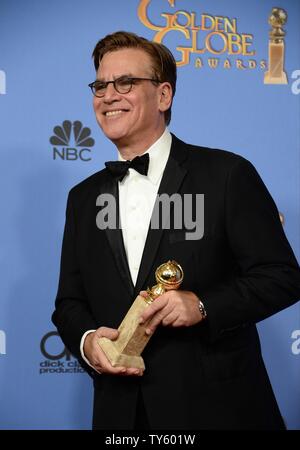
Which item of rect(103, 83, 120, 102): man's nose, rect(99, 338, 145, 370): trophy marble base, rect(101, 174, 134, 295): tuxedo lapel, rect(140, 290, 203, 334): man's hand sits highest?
rect(103, 83, 120, 102): man's nose

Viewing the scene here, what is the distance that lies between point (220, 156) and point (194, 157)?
0.08 metres

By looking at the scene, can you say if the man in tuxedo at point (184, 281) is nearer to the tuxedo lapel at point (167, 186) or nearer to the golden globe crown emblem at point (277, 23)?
the tuxedo lapel at point (167, 186)

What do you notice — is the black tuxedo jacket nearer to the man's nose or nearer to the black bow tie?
the black bow tie

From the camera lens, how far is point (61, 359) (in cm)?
267

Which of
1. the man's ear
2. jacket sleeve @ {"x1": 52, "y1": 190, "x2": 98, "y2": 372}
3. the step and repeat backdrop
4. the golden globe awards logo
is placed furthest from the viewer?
the golden globe awards logo

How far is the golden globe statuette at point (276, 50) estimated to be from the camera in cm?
280

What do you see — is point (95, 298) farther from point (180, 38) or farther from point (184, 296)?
point (180, 38)

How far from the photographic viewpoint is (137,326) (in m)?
1.52

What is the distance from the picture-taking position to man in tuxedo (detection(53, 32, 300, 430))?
1.59 meters

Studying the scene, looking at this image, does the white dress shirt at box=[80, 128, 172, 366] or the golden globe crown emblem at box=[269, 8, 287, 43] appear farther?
the golden globe crown emblem at box=[269, 8, 287, 43]

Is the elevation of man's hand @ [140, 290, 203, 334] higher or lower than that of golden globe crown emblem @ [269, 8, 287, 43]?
lower

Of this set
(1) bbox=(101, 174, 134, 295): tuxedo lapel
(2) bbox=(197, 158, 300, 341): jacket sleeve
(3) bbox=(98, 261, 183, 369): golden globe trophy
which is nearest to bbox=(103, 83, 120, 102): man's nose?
(1) bbox=(101, 174, 134, 295): tuxedo lapel

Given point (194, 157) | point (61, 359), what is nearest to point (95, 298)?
point (194, 157)

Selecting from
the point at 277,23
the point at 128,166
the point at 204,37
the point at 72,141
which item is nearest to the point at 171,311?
the point at 128,166
